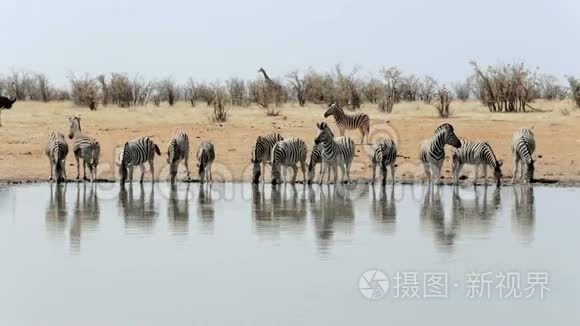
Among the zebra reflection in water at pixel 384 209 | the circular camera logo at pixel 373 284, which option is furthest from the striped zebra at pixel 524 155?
the circular camera logo at pixel 373 284

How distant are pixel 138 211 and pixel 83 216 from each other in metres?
0.83

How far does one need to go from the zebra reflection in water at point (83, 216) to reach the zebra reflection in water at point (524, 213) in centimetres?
490

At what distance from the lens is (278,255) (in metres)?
10.7

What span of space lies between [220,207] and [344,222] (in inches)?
97.2

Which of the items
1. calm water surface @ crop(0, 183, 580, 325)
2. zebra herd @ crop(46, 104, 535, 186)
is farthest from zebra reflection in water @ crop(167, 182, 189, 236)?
zebra herd @ crop(46, 104, 535, 186)

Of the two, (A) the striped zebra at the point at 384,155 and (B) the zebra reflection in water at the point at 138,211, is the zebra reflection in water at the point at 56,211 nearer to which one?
(B) the zebra reflection in water at the point at 138,211

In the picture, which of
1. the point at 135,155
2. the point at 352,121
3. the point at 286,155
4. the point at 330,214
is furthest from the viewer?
the point at 352,121

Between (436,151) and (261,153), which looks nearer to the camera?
(436,151)

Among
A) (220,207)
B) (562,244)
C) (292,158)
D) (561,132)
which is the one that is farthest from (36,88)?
(562,244)

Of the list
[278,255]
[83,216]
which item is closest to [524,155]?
[83,216]

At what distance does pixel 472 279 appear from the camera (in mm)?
9492

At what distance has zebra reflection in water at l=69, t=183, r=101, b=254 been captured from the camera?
472 inches

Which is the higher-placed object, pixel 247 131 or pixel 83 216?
pixel 247 131

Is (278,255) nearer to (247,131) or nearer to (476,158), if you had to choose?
(476,158)
